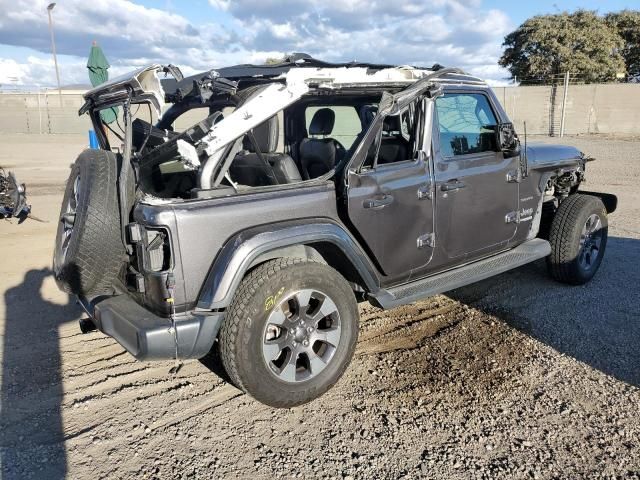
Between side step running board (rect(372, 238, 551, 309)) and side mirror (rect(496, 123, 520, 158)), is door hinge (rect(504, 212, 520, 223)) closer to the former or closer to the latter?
A: side step running board (rect(372, 238, 551, 309))

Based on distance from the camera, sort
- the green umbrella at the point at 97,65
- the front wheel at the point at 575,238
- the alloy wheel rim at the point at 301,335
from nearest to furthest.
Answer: the alloy wheel rim at the point at 301,335, the front wheel at the point at 575,238, the green umbrella at the point at 97,65

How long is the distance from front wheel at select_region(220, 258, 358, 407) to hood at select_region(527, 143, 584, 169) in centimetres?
238

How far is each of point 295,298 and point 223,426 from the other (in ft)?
2.78

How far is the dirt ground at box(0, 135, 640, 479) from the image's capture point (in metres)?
2.80

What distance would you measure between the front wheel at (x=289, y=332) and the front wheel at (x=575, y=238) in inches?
103

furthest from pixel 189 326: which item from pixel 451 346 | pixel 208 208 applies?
pixel 451 346

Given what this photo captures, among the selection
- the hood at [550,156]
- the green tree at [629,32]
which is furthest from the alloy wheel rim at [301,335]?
the green tree at [629,32]

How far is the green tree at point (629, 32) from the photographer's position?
1376 inches

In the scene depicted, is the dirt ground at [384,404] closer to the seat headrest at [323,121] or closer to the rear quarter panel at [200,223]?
the rear quarter panel at [200,223]

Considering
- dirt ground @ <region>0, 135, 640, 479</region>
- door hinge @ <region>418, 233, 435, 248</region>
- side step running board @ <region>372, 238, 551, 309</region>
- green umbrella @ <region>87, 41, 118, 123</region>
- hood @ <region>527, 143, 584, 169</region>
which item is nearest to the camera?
dirt ground @ <region>0, 135, 640, 479</region>

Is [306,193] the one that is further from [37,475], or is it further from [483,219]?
[37,475]

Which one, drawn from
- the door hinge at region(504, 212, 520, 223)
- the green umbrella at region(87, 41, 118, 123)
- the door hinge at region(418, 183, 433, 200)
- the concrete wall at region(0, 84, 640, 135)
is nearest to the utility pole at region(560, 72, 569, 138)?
the concrete wall at region(0, 84, 640, 135)

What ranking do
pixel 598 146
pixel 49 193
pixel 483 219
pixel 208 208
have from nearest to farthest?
pixel 208 208 < pixel 483 219 < pixel 49 193 < pixel 598 146

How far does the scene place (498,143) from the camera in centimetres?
425
